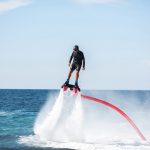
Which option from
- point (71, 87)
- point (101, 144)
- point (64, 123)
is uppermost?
point (71, 87)

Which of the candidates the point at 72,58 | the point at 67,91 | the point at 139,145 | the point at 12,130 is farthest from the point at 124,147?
the point at 12,130

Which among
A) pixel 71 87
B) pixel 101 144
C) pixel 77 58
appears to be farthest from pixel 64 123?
pixel 77 58

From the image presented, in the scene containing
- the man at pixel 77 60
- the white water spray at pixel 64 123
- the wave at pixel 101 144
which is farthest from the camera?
the white water spray at pixel 64 123

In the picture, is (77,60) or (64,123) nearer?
(77,60)

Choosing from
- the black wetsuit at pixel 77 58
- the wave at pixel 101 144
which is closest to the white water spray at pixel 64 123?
the wave at pixel 101 144

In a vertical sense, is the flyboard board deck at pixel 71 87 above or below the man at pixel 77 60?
below

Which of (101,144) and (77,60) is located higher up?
(77,60)

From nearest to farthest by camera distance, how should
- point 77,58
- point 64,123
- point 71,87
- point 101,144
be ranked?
point 77,58, point 71,87, point 101,144, point 64,123

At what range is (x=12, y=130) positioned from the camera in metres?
36.6

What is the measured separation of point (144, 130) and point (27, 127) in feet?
39.2

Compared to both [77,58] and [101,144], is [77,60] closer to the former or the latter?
[77,58]

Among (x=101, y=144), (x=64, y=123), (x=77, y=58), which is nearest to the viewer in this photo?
(x=77, y=58)

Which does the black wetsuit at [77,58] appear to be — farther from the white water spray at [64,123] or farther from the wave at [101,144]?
the wave at [101,144]

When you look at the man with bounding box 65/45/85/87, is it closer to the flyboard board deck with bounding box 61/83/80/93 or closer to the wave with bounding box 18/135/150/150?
the flyboard board deck with bounding box 61/83/80/93
